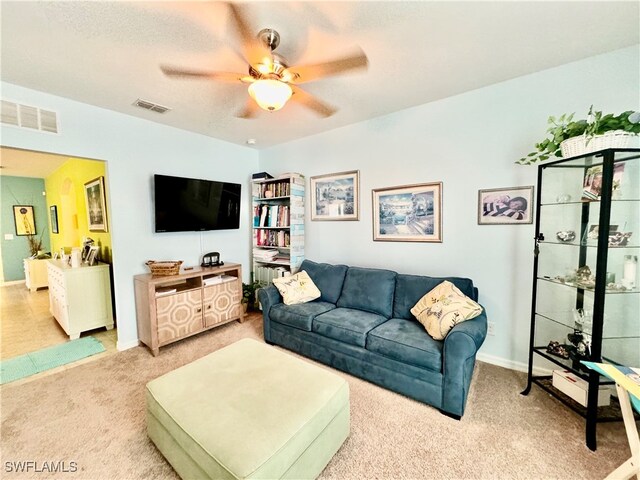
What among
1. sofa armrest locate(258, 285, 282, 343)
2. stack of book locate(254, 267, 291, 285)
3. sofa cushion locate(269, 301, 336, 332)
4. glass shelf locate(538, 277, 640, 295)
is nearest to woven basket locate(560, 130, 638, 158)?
glass shelf locate(538, 277, 640, 295)

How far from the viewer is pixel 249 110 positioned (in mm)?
2535

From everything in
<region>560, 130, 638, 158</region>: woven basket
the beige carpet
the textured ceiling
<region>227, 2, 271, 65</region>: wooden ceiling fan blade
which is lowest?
the beige carpet

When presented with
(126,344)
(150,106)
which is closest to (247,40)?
(150,106)

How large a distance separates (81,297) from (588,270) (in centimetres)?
510

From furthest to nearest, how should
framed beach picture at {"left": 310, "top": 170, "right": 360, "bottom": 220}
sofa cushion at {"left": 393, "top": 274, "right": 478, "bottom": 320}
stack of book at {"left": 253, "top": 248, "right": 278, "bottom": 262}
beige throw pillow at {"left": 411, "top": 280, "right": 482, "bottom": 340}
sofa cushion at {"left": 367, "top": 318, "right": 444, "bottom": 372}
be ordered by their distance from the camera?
1. stack of book at {"left": 253, "top": 248, "right": 278, "bottom": 262}
2. framed beach picture at {"left": 310, "top": 170, "right": 360, "bottom": 220}
3. sofa cushion at {"left": 393, "top": 274, "right": 478, "bottom": 320}
4. beige throw pillow at {"left": 411, "top": 280, "right": 482, "bottom": 340}
5. sofa cushion at {"left": 367, "top": 318, "right": 444, "bottom": 372}

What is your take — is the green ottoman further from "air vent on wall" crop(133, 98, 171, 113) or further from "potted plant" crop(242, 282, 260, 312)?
"air vent on wall" crop(133, 98, 171, 113)

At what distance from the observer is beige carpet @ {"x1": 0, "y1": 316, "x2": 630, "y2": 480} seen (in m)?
1.46

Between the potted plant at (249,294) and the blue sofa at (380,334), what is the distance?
0.98 meters

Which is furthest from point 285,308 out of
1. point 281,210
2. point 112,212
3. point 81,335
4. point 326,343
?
point 81,335

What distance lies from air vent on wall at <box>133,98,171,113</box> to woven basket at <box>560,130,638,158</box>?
137 inches

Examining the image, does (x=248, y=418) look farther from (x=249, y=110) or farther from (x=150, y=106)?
(x=150, y=106)

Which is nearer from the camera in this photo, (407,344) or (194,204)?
(407,344)

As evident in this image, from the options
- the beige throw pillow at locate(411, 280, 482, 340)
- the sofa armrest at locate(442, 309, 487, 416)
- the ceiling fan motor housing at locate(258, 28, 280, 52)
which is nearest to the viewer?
the ceiling fan motor housing at locate(258, 28, 280, 52)

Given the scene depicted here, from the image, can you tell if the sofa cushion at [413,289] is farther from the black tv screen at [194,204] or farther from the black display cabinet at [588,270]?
the black tv screen at [194,204]
